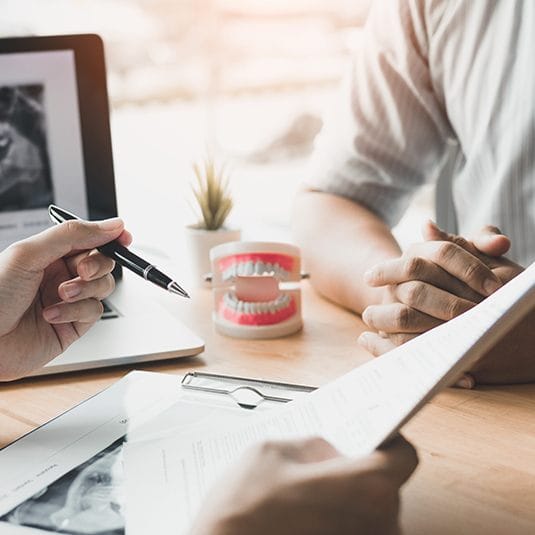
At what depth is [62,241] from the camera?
847mm

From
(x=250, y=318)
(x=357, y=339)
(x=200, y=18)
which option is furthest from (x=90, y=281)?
(x=200, y=18)

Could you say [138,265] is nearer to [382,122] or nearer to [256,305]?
[256,305]

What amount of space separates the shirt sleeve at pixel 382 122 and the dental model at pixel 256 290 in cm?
33

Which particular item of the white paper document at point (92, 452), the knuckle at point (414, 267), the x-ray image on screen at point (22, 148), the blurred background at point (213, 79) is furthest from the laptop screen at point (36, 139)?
the blurred background at point (213, 79)

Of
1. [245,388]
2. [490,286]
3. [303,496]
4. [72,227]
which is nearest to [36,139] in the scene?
[72,227]

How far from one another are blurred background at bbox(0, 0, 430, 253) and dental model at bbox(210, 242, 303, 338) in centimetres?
78

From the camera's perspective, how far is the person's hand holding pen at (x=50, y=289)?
84cm

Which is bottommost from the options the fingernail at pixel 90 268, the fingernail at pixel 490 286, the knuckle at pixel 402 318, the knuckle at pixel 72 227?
the knuckle at pixel 402 318

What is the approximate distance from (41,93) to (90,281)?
1.30ft

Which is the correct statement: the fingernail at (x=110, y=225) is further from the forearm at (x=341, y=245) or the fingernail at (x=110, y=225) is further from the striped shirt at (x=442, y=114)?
the striped shirt at (x=442, y=114)

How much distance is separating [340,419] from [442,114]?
0.89 metres

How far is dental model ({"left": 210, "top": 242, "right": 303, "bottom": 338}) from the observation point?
1.05 m

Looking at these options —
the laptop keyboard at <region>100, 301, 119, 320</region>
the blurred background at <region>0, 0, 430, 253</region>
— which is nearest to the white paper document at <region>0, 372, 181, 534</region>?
the laptop keyboard at <region>100, 301, 119, 320</region>

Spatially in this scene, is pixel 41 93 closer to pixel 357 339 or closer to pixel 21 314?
pixel 21 314
